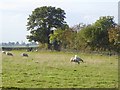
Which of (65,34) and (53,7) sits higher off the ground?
(53,7)

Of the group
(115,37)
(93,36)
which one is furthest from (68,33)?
(115,37)

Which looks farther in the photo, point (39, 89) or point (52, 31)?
point (52, 31)

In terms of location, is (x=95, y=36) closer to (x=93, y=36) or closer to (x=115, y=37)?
(x=93, y=36)

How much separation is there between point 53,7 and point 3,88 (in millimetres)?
83712

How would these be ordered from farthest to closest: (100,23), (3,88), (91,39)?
(100,23) → (91,39) → (3,88)

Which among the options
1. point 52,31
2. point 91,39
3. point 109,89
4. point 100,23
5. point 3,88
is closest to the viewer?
point 3,88

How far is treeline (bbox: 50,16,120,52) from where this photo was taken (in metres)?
79.4

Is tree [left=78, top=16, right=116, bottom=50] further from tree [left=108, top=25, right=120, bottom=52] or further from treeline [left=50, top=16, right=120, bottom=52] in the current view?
tree [left=108, top=25, right=120, bottom=52]

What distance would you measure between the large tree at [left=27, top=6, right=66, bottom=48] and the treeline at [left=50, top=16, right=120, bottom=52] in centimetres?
519

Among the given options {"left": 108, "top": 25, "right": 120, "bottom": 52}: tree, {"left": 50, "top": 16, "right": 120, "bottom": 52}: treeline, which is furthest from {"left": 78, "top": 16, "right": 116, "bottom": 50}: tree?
{"left": 108, "top": 25, "right": 120, "bottom": 52}: tree

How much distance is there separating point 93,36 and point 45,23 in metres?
20.0

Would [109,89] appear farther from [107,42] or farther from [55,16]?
[55,16]

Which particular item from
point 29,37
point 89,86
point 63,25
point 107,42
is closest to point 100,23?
point 107,42

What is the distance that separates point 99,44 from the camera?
8244 cm
